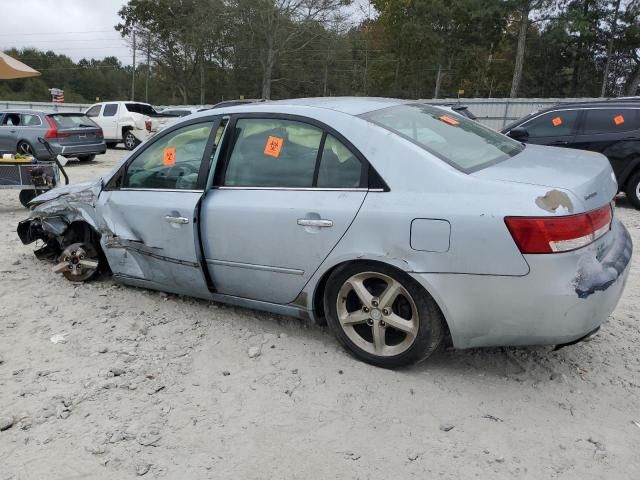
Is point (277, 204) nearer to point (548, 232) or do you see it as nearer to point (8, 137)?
point (548, 232)

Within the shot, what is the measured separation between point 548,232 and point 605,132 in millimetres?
6604

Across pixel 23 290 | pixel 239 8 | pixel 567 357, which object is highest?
pixel 239 8

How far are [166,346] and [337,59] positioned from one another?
43325 mm

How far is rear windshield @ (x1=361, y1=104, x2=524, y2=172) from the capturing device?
9.45 feet

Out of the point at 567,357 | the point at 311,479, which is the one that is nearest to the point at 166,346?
the point at 311,479

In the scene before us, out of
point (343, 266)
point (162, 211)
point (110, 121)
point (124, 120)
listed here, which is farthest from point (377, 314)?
point (110, 121)

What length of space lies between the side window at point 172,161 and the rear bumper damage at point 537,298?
178cm

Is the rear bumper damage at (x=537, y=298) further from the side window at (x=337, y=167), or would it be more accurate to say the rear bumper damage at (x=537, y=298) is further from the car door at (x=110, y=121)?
the car door at (x=110, y=121)

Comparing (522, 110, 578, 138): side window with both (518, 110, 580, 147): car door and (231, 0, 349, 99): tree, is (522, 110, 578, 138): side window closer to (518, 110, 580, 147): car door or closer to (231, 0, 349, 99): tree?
(518, 110, 580, 147): car door

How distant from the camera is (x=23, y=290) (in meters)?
4.41

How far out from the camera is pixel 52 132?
13.0 m

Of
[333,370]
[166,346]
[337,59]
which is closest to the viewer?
[333,370]

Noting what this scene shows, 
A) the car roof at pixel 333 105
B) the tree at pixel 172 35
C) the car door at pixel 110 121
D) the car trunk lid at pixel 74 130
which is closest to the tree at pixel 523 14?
the tree at pixel 172 35

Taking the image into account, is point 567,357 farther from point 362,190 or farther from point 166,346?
point 166,346
